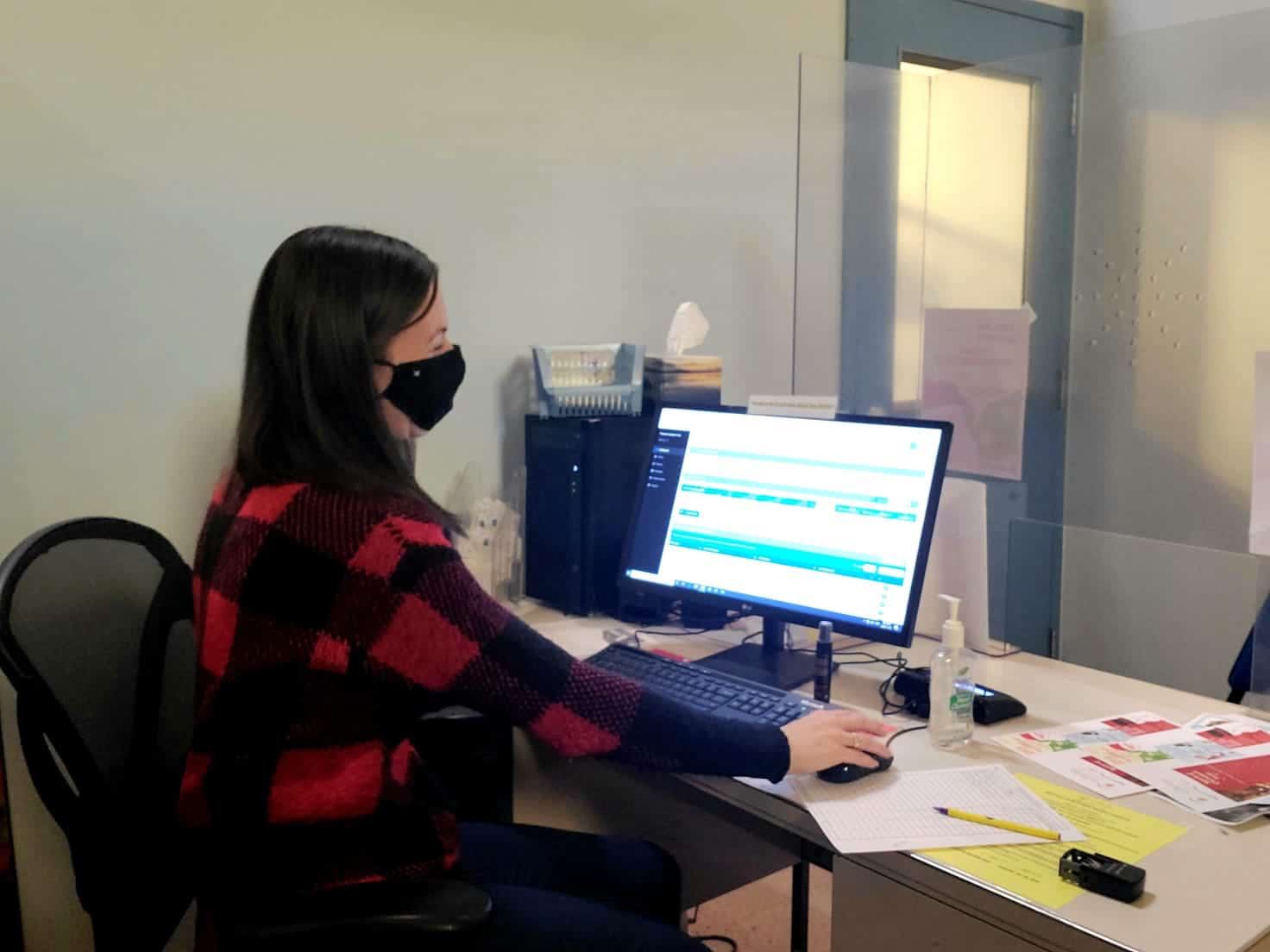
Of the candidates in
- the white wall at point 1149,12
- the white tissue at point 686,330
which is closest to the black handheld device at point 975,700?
the white tissue at point 686,330

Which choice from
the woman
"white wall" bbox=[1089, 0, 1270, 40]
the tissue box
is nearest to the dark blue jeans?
the woman

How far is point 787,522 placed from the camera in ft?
5.73

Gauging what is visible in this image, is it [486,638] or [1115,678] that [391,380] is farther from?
[1115,678]

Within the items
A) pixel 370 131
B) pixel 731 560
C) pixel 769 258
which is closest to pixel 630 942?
pixel 731 560

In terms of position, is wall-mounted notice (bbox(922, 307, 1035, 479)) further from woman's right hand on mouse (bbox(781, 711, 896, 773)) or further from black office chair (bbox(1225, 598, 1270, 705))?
woman's right hand on mouse (bbox(781, 711, 896, 773))

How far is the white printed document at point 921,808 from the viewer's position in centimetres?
119

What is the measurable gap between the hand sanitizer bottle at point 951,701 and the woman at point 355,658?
130 millimetres

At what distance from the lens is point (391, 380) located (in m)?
1.41

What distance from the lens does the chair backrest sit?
1225 mm

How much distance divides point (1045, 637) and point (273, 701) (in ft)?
7.95

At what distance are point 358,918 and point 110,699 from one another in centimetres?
52

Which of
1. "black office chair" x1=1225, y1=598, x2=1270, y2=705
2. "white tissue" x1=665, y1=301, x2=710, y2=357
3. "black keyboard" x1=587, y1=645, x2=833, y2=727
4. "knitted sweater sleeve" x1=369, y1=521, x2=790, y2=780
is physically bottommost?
"black office chair" x1=1225, y1=598, x2=1270, y2=705

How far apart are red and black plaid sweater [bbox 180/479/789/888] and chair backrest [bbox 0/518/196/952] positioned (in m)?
0.10

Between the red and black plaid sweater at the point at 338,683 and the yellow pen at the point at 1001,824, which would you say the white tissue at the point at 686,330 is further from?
the yellow pen at the point at 1001,824
